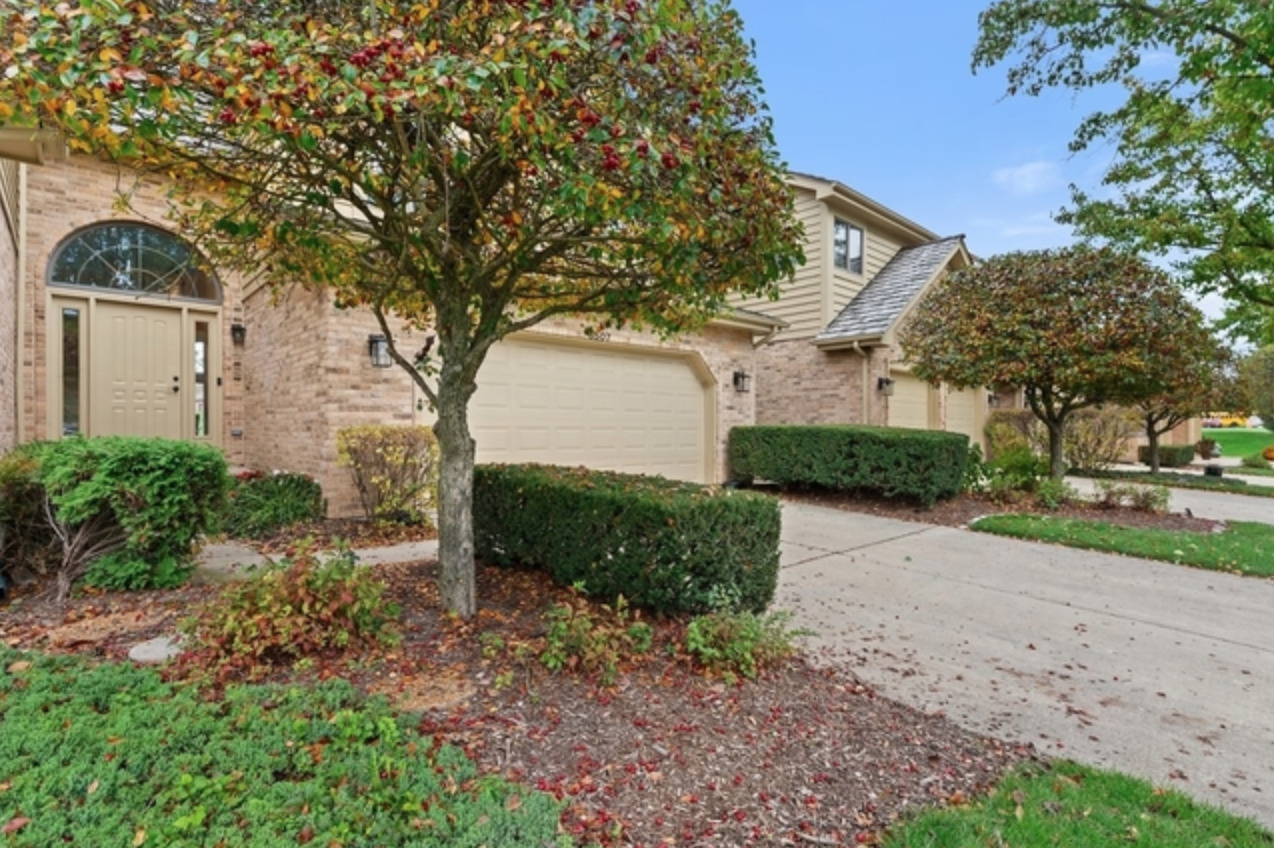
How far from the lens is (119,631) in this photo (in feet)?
12.1

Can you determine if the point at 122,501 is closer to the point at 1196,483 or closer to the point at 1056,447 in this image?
the point at 1056,447

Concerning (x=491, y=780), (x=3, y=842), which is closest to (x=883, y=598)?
(x=491, y=780)

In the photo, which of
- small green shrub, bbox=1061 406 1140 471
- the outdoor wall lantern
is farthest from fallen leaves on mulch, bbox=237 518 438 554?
small green shrub, bbox=1061 406 1140 471

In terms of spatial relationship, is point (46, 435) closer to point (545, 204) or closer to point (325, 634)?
point (325, 634)

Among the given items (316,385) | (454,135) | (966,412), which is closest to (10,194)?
(316,385)

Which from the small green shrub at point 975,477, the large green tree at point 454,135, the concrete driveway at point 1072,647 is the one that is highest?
the large green tree at point 454,135

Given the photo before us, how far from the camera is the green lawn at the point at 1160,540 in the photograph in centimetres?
638

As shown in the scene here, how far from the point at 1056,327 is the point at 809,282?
16.6 ft

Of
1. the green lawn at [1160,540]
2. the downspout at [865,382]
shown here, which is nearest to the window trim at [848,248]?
the downspout at [865,382]

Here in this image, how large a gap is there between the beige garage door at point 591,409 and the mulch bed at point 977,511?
2330 millimetres

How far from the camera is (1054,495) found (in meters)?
9.56

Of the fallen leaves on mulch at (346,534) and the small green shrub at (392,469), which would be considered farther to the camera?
the small green shrub at (392,469)

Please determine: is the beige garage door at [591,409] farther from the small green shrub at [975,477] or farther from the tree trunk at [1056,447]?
the tree trunk at [1056,447]

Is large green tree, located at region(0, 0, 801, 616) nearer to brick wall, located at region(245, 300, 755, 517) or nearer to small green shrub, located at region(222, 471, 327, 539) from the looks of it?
brick wall, located at region(245, 300, 755, 517)
